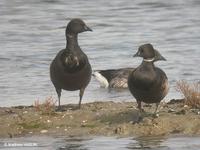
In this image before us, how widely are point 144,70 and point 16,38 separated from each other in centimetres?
1297

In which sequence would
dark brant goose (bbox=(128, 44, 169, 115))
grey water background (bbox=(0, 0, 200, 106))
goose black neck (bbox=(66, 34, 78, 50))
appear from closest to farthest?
1. dark brant goose (bbox=(128, 44, 169, 115))
2. goose black neck (bbox=(66, 34, 78, 50))
3. grey water background (bbox=(0, 0, 200, 106))

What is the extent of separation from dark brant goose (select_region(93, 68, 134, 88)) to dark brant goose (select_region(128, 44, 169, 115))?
20.7 feet

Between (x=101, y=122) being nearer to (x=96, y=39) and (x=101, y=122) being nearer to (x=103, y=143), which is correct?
(x=103, y=143)

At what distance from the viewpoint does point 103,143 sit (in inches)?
528

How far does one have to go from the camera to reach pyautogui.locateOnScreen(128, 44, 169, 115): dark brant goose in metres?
14.1

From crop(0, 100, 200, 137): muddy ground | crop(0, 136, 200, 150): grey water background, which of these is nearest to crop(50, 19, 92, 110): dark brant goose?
crop(0, 100, 200, 137): muddy ground

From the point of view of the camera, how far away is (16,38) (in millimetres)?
26688

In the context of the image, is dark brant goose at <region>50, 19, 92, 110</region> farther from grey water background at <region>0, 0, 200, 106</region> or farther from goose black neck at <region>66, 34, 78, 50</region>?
grey water background at <region>0, 0, 200, 106</region>

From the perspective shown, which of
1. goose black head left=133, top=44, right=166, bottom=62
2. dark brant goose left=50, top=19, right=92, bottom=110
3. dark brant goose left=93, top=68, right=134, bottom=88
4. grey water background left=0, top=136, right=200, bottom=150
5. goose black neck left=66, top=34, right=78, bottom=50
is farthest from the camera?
dark brant goose left=93, top=68, right=134, bottom=88

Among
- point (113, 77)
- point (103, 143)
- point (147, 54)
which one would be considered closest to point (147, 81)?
point (147, 54)

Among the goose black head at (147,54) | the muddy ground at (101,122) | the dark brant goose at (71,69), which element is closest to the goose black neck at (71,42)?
the dark brant goose at (71,69)

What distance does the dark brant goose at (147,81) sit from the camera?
14062mm

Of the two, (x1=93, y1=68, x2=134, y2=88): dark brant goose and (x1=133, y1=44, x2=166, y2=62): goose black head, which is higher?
(x1=133, y1=44, x2=166, y2=62): goose black head

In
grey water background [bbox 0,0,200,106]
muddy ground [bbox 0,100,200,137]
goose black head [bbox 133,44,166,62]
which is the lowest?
grey water background [bbox 0,0,200,106]
